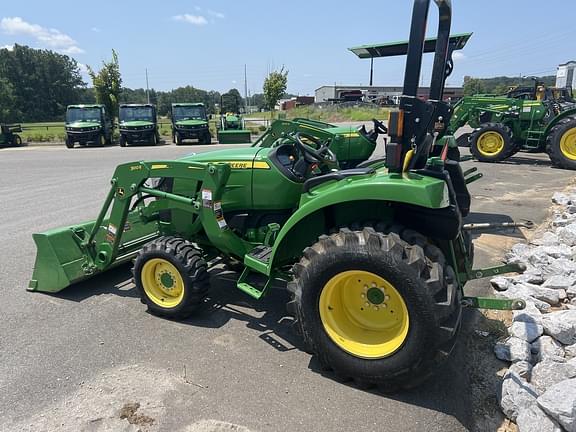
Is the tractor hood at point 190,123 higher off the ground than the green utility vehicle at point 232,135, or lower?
higher

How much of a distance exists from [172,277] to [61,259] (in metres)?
1.31

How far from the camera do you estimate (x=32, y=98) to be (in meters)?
83.1

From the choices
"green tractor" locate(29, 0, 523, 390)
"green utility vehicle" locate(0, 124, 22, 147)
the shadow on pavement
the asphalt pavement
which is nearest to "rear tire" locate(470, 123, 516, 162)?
the asphalt pavement

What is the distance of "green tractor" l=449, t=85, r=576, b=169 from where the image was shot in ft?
39.1

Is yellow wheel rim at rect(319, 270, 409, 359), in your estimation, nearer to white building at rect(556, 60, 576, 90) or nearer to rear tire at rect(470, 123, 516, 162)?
rear tire at rect(470, 123, 516, 162)

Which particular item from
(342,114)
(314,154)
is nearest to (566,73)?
(342,114)

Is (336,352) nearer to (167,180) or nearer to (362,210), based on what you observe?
(362,210)

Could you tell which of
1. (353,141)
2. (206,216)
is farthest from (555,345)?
(353,141)

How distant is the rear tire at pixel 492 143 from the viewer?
12.8 metres

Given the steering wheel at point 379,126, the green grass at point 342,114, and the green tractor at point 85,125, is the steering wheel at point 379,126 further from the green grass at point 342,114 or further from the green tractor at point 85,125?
the green grass at point 342,114

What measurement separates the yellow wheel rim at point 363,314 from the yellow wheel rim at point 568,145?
11452mm

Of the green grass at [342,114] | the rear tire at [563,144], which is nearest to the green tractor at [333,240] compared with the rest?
the rear tire at [563,144]

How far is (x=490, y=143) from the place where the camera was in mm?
13234

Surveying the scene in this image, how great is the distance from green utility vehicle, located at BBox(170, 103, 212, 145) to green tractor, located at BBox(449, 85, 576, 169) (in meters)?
13.4
